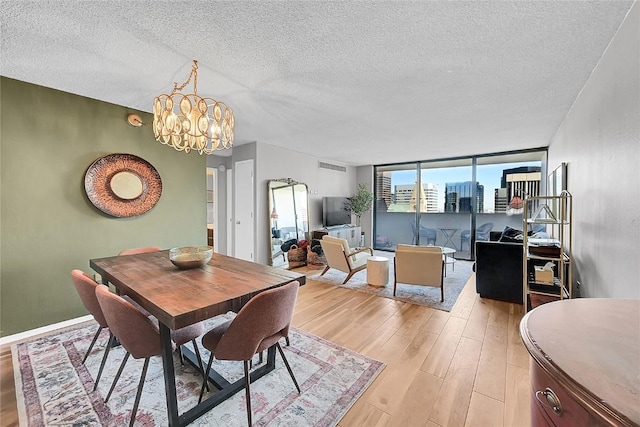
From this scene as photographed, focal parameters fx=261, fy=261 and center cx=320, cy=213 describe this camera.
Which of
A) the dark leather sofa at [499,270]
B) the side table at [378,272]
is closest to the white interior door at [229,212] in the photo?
the side table at [378,272]

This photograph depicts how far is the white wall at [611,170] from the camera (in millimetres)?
1560

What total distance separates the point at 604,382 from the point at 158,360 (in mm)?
2714

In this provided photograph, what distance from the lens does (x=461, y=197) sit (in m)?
6.39

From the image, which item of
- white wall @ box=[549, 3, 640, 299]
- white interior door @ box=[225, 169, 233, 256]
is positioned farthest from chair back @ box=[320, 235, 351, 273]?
white wall @ box=[549, 3, 640, 299]

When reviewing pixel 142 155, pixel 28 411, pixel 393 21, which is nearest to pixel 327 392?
pixel 28 411

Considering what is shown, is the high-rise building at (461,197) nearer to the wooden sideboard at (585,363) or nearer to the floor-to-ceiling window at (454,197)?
the floor-to-ceiling window at (454,197)

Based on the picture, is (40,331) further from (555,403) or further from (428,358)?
(555,403)

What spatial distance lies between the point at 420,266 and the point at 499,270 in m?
1.04

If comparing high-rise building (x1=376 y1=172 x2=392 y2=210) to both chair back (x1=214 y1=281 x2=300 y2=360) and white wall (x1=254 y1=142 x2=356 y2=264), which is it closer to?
white wall (x1=254 y1=142 x2=356 y2=264)

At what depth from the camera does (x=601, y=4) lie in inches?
59.3

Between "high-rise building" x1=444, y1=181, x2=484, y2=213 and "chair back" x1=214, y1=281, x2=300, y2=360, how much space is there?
19.7 feet

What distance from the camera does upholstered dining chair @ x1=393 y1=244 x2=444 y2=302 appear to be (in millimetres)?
3371

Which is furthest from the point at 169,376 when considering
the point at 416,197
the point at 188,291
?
the point at 416,197

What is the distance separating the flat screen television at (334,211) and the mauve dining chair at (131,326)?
4.81 meters
